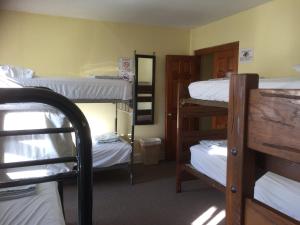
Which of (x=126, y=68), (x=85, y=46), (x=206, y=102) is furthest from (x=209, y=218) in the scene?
(x=85, y=46)

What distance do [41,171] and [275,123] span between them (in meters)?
1.57

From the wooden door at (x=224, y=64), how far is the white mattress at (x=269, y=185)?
61.6 inches

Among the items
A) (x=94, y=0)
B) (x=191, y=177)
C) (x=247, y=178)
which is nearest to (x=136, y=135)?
(x=191, y=177)

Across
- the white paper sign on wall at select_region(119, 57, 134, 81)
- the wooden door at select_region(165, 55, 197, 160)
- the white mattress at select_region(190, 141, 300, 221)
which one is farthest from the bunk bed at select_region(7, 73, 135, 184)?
the white mattress at select_region(190, 141, 300, 221)

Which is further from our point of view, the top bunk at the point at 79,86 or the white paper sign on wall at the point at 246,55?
the white paper sign on wall at the point at 246,55

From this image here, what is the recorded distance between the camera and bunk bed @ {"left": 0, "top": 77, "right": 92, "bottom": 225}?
0.65 meters

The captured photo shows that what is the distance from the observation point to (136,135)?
4.64 metres

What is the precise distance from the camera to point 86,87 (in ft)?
10.5

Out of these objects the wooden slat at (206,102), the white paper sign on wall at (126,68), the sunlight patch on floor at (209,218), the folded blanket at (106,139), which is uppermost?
the white paper sign on wall at (126,68)

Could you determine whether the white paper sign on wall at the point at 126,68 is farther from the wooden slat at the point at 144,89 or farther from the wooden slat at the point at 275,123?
the wooden slat at the point at 275,123

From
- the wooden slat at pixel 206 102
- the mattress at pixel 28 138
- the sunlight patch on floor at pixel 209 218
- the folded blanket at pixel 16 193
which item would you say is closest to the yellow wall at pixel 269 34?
the wooden slat at pixel 206 102

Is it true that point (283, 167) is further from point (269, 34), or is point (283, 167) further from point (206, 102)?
point (269, 34)

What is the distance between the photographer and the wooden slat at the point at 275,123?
0.61 m

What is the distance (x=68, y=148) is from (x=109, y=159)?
5.44ft
